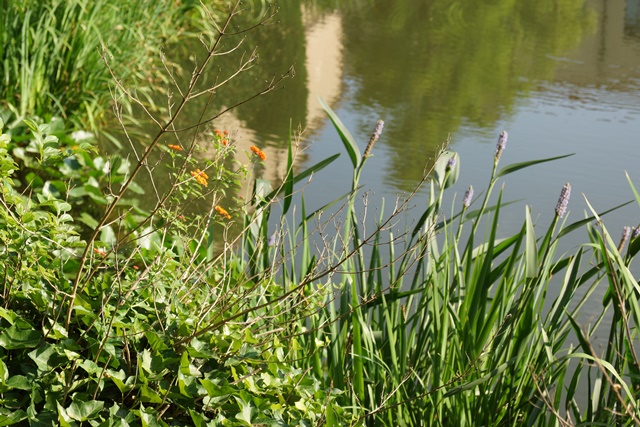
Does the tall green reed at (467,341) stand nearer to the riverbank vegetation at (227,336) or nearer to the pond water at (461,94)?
the riverbank vegetation at (227,336)

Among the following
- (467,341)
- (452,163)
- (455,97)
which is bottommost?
(455,97)

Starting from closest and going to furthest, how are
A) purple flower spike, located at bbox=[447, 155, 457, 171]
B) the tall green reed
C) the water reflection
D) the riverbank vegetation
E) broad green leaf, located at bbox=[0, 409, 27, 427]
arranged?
broad green leaf, located at bbox=[0, 409, 27, 427], the riverbank vegetation, the tall green reed, purple flower spike, located at bbox=[447, 155, 457, 171], the water reflection

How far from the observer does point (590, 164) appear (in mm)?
4285

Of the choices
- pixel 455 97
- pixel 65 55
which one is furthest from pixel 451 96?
pixel 65 55

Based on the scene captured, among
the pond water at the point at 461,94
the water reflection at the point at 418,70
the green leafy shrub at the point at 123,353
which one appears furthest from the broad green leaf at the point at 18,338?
the water reflection at the point at 418,70

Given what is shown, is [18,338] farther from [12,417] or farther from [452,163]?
[452,163]

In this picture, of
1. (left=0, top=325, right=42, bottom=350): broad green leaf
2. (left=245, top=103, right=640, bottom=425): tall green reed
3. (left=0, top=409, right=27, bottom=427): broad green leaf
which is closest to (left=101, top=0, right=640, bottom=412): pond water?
(left=245, top=103, right=640, bottom=425): tall green reed

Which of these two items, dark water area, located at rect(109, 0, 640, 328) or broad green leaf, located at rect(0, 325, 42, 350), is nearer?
broad green leaf, located at rect(0, 325, 42, 350)

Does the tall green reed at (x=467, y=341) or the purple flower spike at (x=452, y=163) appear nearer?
the tall green reed at (x=467, y=341)

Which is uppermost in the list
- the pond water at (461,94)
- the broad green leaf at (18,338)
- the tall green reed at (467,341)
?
the broad green leaf at (18,338)

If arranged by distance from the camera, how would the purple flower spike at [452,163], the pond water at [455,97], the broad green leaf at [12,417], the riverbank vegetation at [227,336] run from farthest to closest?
the pond water at [455,97] → the purple flower spike at [452,163] → the riverbank vegetation at [227,336] → the broad green leaf at [12,417]

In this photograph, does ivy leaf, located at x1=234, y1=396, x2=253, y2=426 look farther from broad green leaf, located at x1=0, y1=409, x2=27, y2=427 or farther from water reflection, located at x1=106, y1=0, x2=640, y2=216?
water reflection, located at x1=106, y1=0, x2=640, y2=216

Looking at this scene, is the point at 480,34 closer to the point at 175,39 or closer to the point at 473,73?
the point at 473,73

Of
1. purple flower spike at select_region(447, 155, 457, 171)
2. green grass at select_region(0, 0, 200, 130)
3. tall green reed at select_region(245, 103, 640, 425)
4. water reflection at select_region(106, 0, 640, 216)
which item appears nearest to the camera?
tall green reed at select_region(245, 103, 640, 425)
